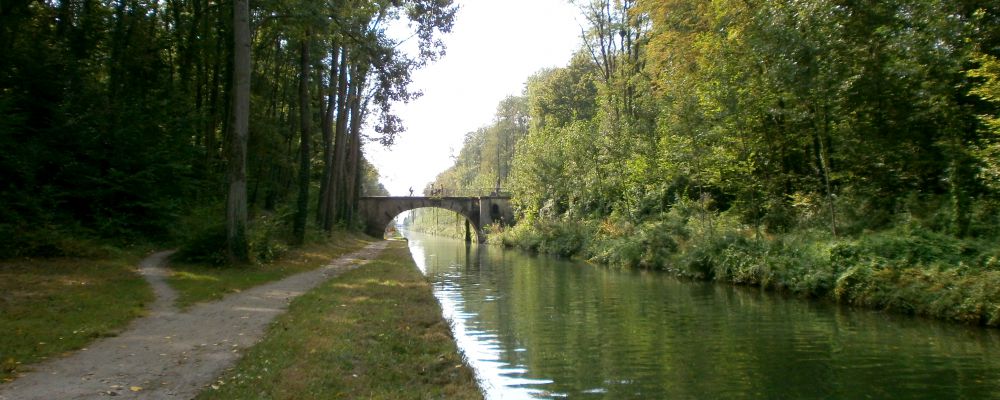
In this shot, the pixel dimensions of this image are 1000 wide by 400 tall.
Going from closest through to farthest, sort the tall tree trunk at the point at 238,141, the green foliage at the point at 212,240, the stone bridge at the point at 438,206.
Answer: the tall tree trunk at the point at 238,141
the green foliage at the point at 212,240
the stone bridge at the point at 438,206

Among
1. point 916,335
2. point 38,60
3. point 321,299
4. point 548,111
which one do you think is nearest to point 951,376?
point 916,335

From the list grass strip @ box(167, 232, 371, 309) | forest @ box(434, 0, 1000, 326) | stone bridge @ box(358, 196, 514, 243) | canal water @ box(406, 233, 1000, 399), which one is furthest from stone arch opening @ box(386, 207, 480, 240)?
canal water @ box(406, 233, 1000, 399)

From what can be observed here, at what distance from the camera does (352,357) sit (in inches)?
306

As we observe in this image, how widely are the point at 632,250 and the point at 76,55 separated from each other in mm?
22703

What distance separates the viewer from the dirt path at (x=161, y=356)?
6044mm

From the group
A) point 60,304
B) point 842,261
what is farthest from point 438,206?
point 60,304

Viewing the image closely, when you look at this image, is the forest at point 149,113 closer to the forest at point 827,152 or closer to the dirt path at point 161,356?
the dirt path at point 161,356

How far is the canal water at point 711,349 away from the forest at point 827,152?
1563mm

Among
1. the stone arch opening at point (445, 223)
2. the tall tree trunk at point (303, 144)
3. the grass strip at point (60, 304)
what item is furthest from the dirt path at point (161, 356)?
the stone arch opening at point (445, 223)

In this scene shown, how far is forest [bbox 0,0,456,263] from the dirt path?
19.3 ft

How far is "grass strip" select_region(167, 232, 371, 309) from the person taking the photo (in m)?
12.3

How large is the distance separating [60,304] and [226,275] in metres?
4.90

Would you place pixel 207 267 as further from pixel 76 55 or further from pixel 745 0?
pixel 745 0

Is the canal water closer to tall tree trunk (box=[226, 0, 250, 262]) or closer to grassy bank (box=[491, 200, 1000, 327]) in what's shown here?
grassy bank (box=[491, 200, 1000, 327])
